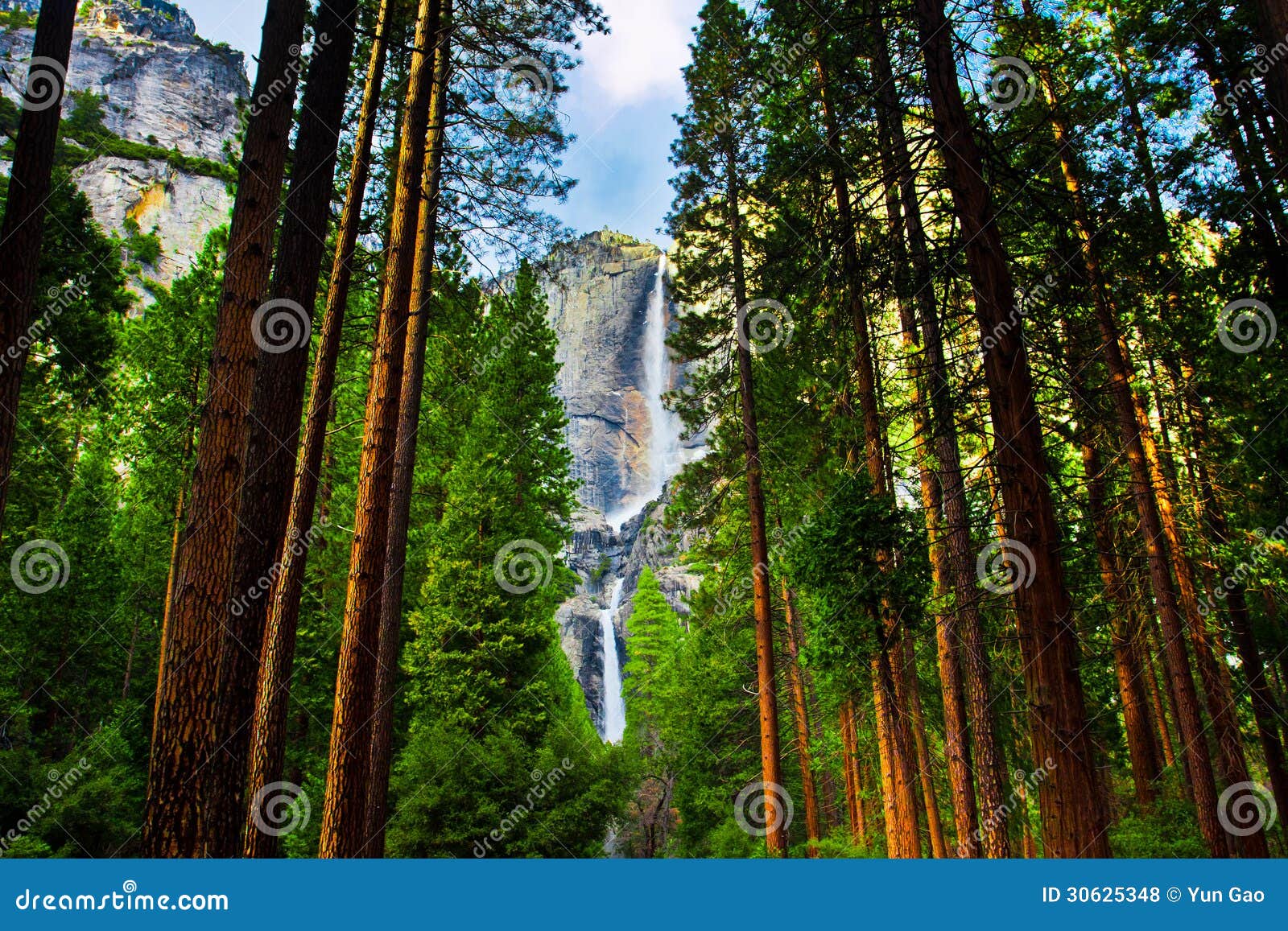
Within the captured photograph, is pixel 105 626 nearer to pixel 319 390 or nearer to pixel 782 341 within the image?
pixel 319 390

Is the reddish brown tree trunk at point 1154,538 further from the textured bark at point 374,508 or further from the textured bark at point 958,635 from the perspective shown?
the textured bark at point 374,508

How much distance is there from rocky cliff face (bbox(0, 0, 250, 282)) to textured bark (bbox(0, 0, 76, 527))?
62.1 m

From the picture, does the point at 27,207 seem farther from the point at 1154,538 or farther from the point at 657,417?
the point at 657,417

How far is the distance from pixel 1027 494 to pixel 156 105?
89453mm

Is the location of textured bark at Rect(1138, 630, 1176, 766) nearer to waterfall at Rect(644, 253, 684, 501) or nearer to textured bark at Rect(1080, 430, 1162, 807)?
textured bark at Rect(1080, 430, 1162, 807)

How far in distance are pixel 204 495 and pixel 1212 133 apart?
11.7 metres

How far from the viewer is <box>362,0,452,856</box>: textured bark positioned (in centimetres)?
855

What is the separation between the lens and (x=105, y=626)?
55.4 ft

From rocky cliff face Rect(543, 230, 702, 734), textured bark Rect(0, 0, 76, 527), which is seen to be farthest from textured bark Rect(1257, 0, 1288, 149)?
rocky cliff face Rect(543, 230, 702, 734)

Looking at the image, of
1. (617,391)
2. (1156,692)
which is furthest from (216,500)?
(617,391)

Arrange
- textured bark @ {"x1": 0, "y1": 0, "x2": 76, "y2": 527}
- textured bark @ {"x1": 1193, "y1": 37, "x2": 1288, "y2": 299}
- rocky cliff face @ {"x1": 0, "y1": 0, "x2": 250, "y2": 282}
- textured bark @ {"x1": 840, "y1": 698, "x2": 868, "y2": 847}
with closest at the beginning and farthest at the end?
textured bark @ {"x1": 0, "y1": 0, "x2": 76, "y2": 527}
textured bark @ {"x1": 1193, "y1": 37, "x2": 1288, "y2": 299}
textured bark @ {"x1": 840, "y1": 698, "x2": 868, "y2": 847}
rocky cliff face @ {"x1": 0, "y1": 0, "x2": 250, "y2": 282}

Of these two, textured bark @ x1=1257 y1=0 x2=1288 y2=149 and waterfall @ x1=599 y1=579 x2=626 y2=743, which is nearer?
textured bark @ x1=1257 y1=0 x2=1288 y2=149

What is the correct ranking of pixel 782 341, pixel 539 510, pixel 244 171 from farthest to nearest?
pixel 539 510 → pixel 782 341 → pixel 244 171

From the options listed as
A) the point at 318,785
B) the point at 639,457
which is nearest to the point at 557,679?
the point at 318,785
